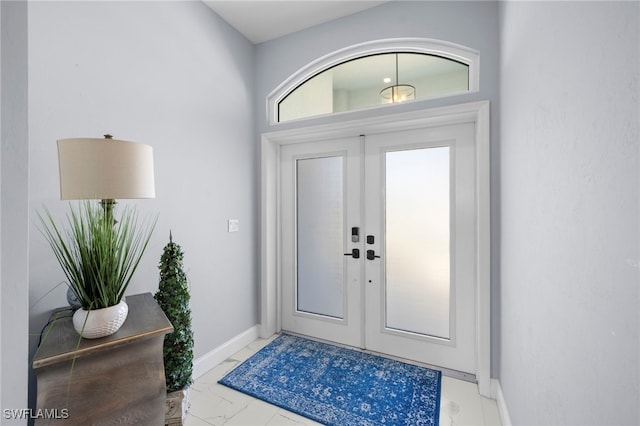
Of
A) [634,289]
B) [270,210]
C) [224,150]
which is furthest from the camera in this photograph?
[270,210]

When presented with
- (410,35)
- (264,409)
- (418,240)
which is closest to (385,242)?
(418,240)

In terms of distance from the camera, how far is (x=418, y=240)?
97.5 inches

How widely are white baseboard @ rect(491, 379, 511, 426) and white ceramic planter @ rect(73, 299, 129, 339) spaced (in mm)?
2117

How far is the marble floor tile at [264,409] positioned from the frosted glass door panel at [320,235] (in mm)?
1067

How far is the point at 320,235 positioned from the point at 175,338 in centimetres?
158

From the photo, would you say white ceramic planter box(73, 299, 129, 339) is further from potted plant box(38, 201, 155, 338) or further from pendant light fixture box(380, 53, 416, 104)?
pendant light fixture box(380, 53, 416, 104)

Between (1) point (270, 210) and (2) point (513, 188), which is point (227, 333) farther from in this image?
(2) point (513, 188)

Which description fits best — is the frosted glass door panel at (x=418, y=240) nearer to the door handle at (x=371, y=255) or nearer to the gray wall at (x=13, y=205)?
the door handle at (x=371, y=255)

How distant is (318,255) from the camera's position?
2912mm

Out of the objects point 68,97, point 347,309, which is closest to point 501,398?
point 347,309

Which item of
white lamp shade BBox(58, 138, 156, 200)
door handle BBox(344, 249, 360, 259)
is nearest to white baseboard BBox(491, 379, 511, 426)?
door handle BBox(344, 249, 360, 259)

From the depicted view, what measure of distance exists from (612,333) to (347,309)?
226 centimetres

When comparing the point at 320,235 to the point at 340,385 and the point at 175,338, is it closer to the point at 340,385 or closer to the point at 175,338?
the point at 340,385

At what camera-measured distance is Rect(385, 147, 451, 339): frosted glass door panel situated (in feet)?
7.84
